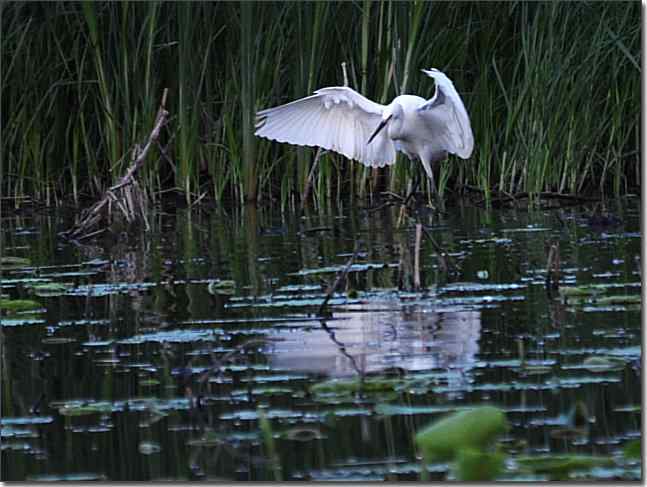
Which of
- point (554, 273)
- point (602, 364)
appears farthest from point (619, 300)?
point (602, 364)

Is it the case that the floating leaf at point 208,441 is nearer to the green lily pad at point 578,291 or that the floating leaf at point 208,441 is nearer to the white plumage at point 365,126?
the green lily pad at point 578,291

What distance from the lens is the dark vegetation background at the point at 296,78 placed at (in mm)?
9992

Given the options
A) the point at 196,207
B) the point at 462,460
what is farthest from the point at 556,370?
the point at 196,207

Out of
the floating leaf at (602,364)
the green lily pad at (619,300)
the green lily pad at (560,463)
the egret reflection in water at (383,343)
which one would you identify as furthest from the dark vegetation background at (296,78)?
the green lily pad at (560,463)

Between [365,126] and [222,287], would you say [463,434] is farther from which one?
[365,126]

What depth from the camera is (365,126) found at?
9359mm

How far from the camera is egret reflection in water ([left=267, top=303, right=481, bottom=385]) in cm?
423

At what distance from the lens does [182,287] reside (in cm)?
624

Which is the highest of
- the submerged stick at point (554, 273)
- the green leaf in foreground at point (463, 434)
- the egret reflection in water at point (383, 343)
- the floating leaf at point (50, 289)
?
the floating leaf at point (50, 289)

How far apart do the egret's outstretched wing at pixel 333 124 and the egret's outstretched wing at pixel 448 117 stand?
0.37 m

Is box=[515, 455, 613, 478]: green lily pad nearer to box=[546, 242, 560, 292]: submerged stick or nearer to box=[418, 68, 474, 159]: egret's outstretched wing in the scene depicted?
box=[546, 242, 560, 292]: submerged stick

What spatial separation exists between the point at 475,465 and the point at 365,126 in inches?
272

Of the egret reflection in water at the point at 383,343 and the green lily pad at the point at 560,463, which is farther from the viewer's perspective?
the egret reflection in water at the point at 383,343

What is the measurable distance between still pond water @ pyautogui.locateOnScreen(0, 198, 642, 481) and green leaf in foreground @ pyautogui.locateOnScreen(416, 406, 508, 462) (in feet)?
0.94
